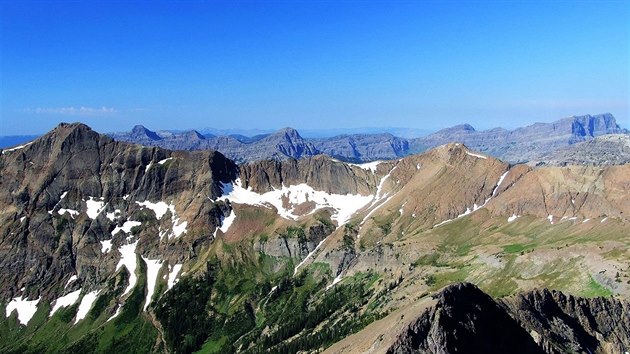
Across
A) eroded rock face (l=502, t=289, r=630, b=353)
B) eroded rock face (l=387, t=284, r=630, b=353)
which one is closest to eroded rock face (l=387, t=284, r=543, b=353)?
eroded rock face (l=387, t=284, r=630, b=353)

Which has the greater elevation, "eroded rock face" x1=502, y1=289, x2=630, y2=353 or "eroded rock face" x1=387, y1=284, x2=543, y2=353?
"eroded rock face" x1=387, y1=284, x2=543, y2=353

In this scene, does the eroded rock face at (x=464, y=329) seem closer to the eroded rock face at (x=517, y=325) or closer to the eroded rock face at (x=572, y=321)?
the eroded rock face at (x=517, y=325)

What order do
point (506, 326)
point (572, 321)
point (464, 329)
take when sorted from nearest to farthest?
point (464, 329) < point (506, 326) < point (572, 321)

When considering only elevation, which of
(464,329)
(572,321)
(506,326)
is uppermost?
(464,329)

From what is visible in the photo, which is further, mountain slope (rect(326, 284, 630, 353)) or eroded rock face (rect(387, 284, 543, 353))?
mountain slope (rect(326, 284, 630, 353))

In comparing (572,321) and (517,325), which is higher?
(517,325)

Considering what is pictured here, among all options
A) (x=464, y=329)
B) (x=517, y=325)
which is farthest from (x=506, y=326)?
(x=464, y=329)

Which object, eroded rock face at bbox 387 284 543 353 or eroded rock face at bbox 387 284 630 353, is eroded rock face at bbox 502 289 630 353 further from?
eroded rock face at bbox 387 284 543 353

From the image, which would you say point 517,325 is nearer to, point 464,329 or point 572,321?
point 464,329

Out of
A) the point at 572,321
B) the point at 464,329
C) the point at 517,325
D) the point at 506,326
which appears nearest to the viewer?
the point at 464,329
